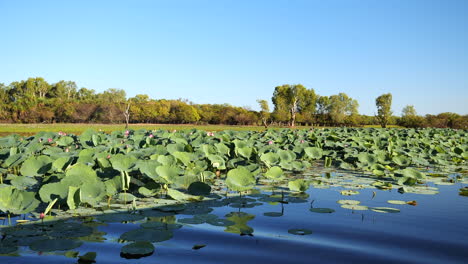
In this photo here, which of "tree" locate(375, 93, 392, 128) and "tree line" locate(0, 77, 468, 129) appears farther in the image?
"tree" locate(375, 93, 392, 128)

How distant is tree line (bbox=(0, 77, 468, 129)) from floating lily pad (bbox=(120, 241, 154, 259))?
147 ft

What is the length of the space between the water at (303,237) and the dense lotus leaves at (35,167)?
5.11ft

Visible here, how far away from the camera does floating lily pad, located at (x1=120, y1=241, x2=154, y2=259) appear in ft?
7.29

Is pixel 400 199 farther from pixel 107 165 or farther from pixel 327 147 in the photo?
pixel 327 147

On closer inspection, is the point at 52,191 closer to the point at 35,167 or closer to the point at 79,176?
the point at 79,176

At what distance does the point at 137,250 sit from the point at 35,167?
105 inches

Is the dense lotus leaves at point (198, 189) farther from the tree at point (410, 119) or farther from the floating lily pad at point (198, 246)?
the tree at point (410, 119)

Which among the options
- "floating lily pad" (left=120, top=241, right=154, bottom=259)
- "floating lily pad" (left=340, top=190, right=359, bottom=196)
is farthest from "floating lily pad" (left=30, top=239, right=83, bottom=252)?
"floating lily pad" (left=340, top=190, right=359, bottom=196)

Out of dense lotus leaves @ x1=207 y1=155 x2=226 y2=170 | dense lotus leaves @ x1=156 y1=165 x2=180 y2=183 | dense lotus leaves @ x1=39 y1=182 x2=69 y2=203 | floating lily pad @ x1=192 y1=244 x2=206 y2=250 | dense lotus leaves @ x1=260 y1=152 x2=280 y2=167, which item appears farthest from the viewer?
dense lotus leaves @ x1=260 y1=152 x2=280 y2=167

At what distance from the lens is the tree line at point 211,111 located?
49.6 meters

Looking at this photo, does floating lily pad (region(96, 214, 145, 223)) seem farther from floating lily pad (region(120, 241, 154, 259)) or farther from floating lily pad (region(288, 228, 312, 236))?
floating lily pad (region(288, 228, 312, 236))

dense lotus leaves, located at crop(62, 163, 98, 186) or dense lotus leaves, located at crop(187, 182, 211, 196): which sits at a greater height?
dense lotus leaves, located at crop(62, 163, 98, 186)

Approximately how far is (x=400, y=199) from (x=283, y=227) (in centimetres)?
214

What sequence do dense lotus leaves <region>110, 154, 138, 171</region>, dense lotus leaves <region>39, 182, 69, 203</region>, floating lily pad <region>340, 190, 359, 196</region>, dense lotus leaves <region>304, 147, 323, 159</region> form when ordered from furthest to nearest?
dense lotus leaves <region>304, 147, 323, 159</region>
floating lily pad <region>340, 190, 359, 196</region>
dense lotus leaves <region>110, 154, 138, 171</region>
dense lotus leaves <region>39, 182, 69, 203</region>
